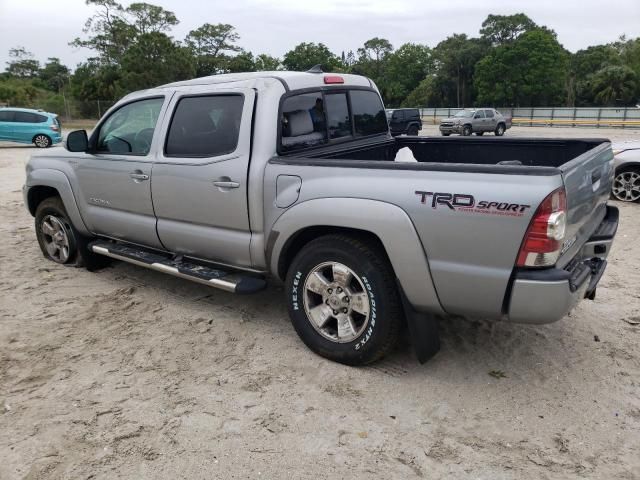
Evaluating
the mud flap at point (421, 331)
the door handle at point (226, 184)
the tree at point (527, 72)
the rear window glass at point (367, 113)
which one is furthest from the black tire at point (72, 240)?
the tree at point (527, 72)

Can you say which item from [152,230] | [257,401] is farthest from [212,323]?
[257,401]

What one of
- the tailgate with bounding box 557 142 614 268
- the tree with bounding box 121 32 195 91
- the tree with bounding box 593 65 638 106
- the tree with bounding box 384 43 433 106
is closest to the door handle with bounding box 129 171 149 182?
the tailgate with bounding box 557 142 614 268

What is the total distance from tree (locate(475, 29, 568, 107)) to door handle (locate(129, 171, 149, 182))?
6130cm

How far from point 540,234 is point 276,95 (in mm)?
2044

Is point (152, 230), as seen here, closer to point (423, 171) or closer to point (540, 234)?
point (423, 171)

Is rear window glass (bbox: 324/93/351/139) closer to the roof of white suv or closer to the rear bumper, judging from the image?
the roof of white suv

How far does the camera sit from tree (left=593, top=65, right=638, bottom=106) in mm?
53219

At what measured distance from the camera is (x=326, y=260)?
352cm

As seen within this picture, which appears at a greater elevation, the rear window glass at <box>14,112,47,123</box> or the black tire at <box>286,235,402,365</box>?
the rear window glass at <box>14,112,47,123</box>

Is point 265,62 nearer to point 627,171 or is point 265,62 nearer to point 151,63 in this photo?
point 151,63

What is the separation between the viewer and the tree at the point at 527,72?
58.9 m

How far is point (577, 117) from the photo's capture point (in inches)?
1629

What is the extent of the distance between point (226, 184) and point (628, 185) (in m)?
7.56

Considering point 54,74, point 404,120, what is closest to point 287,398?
point 404,120
